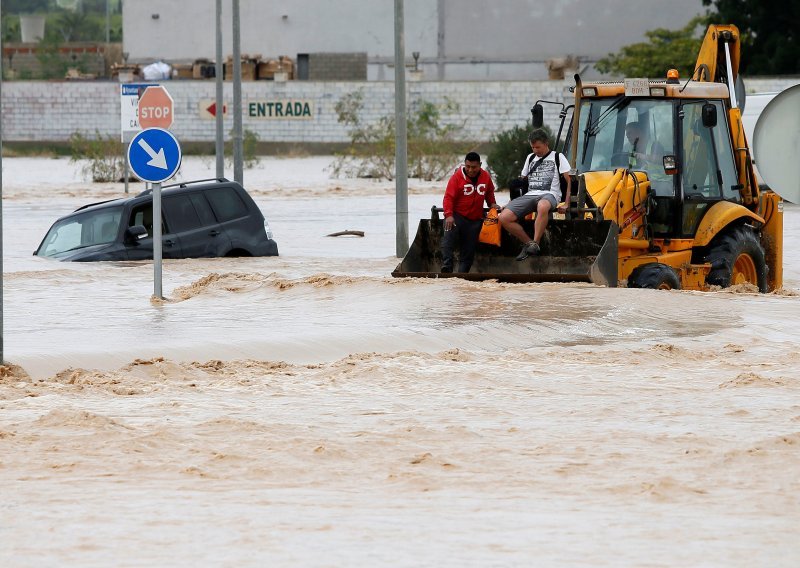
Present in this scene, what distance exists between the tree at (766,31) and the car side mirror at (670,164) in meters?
44.6

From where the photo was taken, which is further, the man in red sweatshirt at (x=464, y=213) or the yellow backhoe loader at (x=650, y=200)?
the man in red sweatshirt at (x=464, y=213)

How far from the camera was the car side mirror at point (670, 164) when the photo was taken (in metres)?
17.1

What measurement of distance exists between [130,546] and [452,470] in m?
2.25

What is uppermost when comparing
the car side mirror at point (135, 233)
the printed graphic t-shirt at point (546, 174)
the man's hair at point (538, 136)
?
the man's hair at point (538, 136)

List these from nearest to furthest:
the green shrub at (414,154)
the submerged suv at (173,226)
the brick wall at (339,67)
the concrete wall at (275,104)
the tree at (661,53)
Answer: the submerged suv at (173,226) < the green shrub at (414,154) < the concrete wall at (275,104) < the tree at (661,53) < the brick wall at (339,67)

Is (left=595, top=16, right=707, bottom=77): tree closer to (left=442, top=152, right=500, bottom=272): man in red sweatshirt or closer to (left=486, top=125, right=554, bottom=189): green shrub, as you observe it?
(left=486, top=125, right=554, bottom=189): green shrub

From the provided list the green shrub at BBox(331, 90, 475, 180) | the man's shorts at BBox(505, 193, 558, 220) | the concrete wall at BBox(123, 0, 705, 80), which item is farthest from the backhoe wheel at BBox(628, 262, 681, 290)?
the concrete wall at BBox(123, 0, 705, 80)

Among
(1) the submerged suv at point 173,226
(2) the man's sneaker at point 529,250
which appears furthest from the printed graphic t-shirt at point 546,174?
(1) the submerged suv at point 173,226

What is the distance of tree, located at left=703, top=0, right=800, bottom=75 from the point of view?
6075 cm

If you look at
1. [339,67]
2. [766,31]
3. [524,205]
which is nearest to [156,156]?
[524,205]

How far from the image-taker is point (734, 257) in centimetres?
1736

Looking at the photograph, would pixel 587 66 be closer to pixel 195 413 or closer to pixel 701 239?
pixel 701 239

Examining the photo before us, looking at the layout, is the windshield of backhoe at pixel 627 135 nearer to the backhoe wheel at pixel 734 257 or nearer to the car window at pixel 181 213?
the backhoe wheel at pixel 734 257

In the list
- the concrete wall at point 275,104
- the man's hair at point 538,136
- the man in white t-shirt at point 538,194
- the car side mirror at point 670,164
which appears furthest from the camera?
the concrete wall at point 275,104
